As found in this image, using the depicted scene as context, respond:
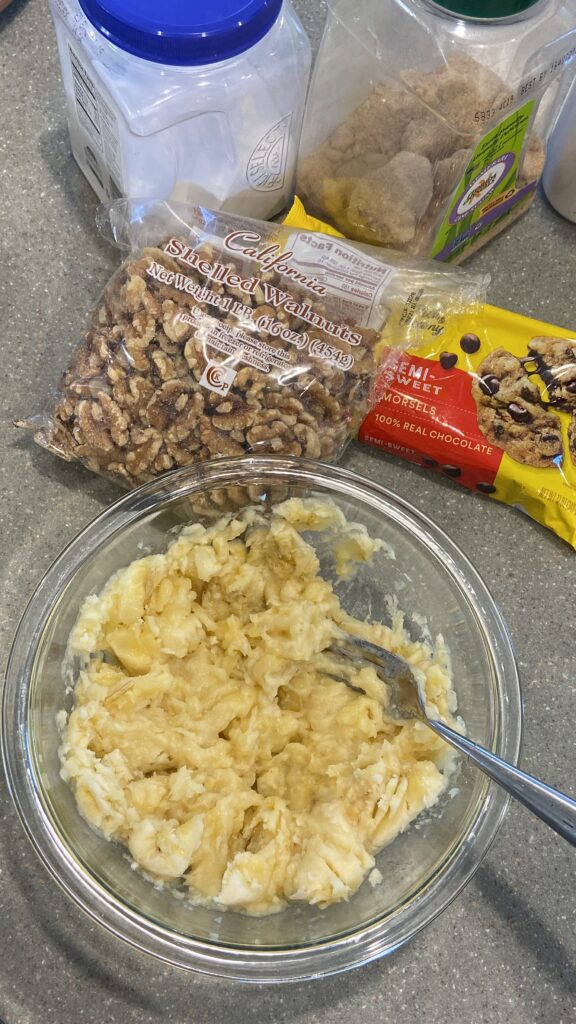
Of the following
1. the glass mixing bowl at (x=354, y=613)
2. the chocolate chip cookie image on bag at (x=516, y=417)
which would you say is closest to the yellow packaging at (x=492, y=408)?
the chocolate chip cookie image on bag at (x=516, y=417)

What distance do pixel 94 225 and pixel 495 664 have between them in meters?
0.64

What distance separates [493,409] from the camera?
0.88 metres

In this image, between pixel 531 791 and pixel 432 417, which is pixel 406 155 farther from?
pixel 531 791

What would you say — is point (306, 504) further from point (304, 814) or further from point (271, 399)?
point (304, 814)

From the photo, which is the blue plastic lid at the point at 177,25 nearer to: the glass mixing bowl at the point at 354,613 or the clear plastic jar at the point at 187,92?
the clear plastic jar at the point at 187,92

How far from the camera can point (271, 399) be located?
0.82m

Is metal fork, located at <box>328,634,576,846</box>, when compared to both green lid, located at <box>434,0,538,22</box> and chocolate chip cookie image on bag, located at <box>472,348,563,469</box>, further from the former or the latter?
green lid, located at <box>434,0,538,22</box>

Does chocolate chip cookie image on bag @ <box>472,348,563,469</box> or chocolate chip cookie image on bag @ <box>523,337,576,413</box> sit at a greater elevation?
chocolate chip cookie image on bag @ <box>523,337,576,413</box>

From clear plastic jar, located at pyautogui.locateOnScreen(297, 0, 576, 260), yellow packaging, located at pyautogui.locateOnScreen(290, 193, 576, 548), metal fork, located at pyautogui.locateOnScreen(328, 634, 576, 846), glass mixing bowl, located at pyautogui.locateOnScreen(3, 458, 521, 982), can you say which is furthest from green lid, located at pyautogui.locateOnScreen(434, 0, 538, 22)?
metal fork, located at pyautogui.locateOnScreen(328, 634, 576, 846)

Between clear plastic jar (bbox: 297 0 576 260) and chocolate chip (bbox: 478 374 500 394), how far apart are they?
149 millimetres

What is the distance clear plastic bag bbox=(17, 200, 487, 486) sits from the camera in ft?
2.68

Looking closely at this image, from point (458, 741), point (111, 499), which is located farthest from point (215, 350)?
point (458, 741)

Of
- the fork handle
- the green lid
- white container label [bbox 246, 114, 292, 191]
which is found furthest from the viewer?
white container label [bbox 246, 114, 292, 191]

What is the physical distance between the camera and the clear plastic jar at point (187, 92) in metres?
0.72
